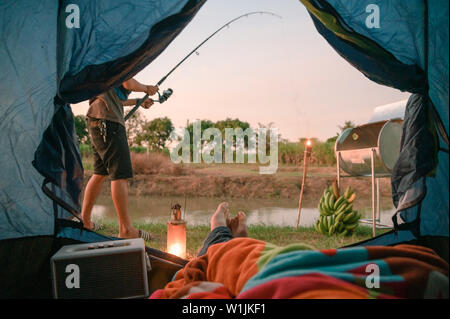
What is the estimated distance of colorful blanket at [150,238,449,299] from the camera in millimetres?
688

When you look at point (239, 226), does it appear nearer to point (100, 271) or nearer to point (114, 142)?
point (100, 271)

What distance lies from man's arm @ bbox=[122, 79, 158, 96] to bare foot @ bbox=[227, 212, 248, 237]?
1.02 m

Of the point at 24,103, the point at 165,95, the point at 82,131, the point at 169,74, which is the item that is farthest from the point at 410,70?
the point at 82,131

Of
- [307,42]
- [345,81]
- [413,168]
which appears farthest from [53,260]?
[345,81]

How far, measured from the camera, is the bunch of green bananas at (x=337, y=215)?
8.61ft

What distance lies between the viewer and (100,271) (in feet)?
3.70

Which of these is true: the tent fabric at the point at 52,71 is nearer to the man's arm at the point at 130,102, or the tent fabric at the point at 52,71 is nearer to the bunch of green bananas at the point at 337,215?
the man's arm at the point at 130,102

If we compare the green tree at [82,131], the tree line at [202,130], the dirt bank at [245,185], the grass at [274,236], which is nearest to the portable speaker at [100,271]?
the grass at [274,236]

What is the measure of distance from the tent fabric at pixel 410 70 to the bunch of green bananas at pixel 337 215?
44.5 inches

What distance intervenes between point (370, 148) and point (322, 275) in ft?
7.19

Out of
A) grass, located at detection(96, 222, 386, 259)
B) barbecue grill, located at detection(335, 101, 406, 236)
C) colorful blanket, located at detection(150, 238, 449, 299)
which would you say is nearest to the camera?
colorful blanket, located at detection(150, 238, 449, 299)

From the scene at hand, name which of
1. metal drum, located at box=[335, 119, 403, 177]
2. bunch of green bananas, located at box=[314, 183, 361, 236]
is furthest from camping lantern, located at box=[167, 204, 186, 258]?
metal drum, located at box=[335, 119, 403, 177]

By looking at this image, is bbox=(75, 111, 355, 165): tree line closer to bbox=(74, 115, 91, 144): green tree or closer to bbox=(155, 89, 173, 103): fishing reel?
bbox=(74, 115, 91, 144): green tree

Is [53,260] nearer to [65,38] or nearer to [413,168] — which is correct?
[65,38]
